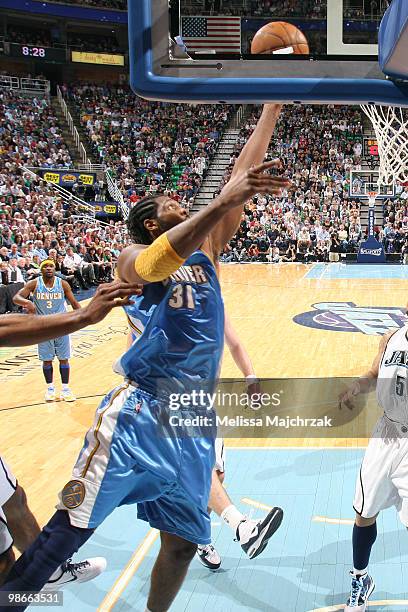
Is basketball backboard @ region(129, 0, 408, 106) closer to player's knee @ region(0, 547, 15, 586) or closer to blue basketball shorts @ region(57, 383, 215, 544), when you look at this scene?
blue basketball shorts @ region(57, 383, 215, 544)

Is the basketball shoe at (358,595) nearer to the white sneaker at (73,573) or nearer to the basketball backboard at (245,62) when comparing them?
the white sneaker at (73,573)

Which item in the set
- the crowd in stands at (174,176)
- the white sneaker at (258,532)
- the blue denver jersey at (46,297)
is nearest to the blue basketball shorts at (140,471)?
the white sneaker at (258,532)

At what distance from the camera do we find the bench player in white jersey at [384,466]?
3.04 meters

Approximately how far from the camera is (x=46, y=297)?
7402 millimetres

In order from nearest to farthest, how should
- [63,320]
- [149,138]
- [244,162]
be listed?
1. [63,320]
2. [244,162]
3. [149,138]

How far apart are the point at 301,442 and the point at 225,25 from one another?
3.75m

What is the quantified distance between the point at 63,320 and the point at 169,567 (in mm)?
1137

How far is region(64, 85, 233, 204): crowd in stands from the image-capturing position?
2531 cm

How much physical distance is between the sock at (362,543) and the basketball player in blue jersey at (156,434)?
0.84 m

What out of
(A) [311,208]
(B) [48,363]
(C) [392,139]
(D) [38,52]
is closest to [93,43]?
(D) [38,52]

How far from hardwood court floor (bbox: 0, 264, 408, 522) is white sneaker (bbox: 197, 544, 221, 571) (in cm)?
119

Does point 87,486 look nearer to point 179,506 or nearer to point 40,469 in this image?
point 179,506

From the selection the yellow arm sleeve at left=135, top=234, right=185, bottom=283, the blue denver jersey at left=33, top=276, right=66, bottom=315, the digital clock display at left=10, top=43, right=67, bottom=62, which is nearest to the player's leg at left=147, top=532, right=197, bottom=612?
the yellow arm sleeve at left=135, top=234, right=185, bottom=283

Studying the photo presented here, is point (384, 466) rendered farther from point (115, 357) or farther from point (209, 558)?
point (115, 357)
